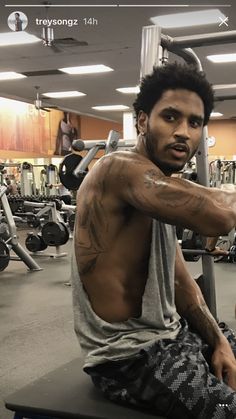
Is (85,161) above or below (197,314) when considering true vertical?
above

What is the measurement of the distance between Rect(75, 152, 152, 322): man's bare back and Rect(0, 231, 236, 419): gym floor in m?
0.92

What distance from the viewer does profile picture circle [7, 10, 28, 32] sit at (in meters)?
4.56

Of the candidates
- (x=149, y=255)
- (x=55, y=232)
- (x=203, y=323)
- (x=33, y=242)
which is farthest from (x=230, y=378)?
(x=33, y=242)

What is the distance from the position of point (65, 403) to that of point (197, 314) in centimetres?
44

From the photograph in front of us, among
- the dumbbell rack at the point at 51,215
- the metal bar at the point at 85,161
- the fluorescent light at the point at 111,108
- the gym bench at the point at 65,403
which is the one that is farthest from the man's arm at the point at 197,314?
the fluorescent light at the point at 111,108

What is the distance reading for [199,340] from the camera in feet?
4.09

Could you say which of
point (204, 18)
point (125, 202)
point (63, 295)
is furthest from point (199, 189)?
point (204, 18)

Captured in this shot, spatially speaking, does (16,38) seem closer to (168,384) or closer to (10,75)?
(10,75)

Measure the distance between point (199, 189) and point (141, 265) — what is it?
22cm

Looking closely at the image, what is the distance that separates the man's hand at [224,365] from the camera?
1.18 meters

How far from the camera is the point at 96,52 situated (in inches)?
236

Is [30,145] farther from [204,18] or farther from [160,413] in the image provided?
[160,413]

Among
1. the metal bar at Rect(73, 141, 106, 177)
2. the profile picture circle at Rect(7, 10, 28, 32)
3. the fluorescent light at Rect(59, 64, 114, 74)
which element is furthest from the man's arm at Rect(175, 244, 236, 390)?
the fluorescent light at Rect(59, 64, 114, 74)

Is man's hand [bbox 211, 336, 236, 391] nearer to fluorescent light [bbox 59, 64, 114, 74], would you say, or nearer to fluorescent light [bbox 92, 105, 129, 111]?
fluorescent light [bbox 59, 64, 114, 74]
